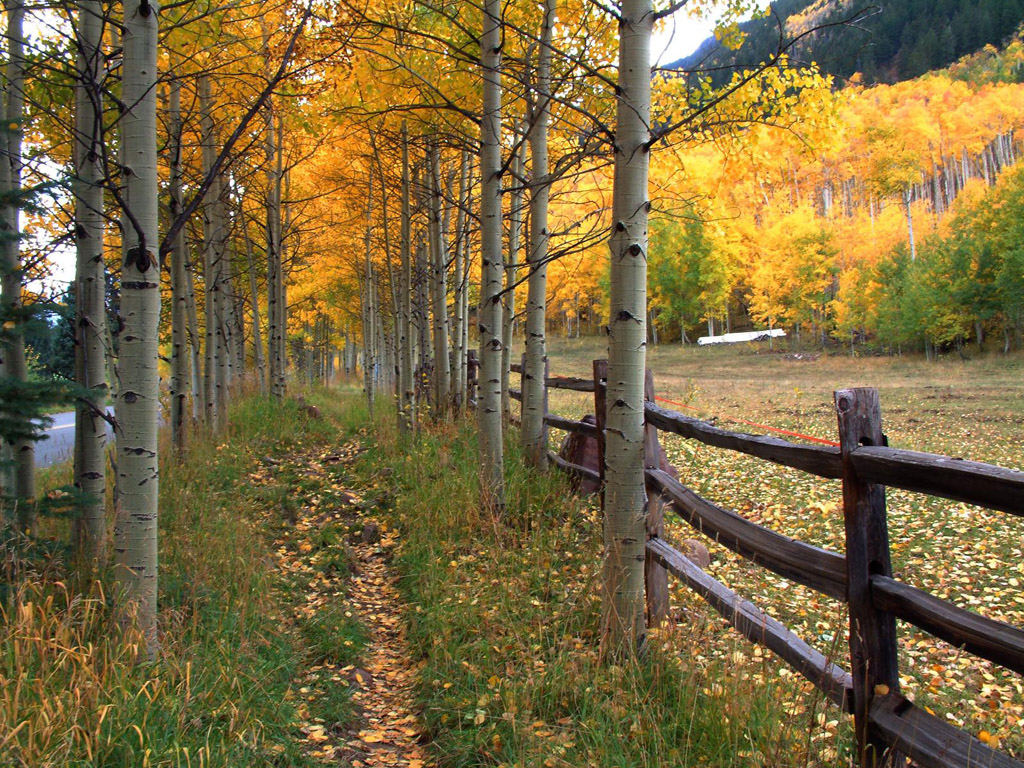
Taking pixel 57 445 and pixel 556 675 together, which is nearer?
pixel 556 675

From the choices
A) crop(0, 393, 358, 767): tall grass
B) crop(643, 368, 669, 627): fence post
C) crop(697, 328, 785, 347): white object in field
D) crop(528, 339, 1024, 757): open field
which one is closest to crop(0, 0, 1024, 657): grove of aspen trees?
crop(0, 393, 358, 767): tall grass

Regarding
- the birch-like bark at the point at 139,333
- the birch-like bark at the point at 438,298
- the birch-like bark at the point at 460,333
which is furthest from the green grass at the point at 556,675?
the birch-like bark at the point at 460,333

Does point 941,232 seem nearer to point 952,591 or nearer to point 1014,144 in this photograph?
point 1014,144

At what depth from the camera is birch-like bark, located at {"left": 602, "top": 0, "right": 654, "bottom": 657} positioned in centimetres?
316

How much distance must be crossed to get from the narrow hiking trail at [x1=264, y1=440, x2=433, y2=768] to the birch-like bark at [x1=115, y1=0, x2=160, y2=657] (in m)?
0.92

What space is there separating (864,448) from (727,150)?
17.0 feet

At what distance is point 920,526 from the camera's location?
23.1 ft

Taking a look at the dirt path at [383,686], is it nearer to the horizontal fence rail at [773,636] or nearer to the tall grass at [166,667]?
the tall grass at [166,667]

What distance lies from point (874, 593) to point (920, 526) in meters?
5.86

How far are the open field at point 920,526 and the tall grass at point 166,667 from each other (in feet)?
7.60

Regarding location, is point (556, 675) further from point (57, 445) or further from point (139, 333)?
point (57, 445)

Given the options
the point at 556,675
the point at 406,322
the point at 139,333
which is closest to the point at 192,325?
the point at 406,322

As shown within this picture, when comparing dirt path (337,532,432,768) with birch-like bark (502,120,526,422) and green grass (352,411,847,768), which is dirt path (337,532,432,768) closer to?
green grass (352,411,847,768)

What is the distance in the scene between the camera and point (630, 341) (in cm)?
321
